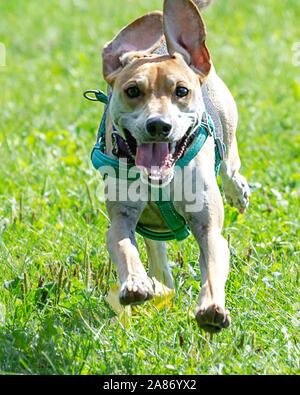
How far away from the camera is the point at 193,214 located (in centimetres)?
408

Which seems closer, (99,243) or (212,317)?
(212,317)

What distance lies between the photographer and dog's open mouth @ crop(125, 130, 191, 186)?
3.78m

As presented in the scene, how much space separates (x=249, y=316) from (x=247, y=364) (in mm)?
463

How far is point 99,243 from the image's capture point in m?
5.12

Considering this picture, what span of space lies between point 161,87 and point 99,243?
1.53 m

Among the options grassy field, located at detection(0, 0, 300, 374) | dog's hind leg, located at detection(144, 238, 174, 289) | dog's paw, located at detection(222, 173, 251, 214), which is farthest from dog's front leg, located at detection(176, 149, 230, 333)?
dog's paw, located at detection(222, 173, 251, 214)

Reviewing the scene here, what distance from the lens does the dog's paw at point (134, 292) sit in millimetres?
3592

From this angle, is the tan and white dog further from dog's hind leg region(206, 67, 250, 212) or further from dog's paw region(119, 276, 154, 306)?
dog's hind leg region(206, 67, 250, 212)

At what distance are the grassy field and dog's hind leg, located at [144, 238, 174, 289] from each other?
0.09 metres

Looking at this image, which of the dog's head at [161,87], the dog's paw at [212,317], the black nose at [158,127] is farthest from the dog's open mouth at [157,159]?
the dog's paw at [212,317]

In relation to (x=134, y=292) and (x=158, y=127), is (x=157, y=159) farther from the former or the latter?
(x=134, y=292)

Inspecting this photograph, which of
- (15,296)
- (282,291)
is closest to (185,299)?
(282,291)

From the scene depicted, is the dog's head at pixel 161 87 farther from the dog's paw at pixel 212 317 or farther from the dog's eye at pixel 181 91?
the dog's paw at pixel 212 317

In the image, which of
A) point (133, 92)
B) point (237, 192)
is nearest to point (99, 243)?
point (237, 192)
